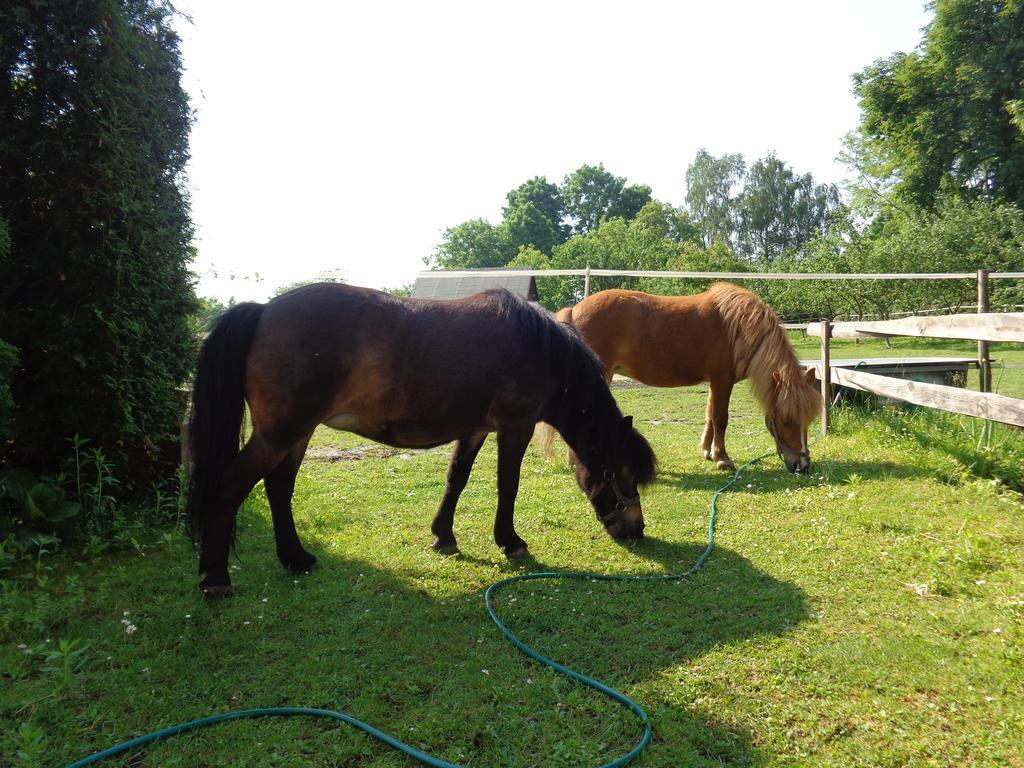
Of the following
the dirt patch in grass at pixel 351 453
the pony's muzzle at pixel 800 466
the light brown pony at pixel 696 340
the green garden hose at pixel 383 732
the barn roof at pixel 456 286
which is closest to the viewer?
the green garden hose at pixel 383 732

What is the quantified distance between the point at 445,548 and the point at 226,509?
1560 millimetres

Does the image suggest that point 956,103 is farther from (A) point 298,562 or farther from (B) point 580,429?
(A) point 298,562

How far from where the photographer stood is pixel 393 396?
3844mm

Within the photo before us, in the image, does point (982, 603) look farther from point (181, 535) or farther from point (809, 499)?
point (181, 535)

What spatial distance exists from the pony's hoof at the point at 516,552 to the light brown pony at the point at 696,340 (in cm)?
315

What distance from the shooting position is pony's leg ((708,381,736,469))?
684cm

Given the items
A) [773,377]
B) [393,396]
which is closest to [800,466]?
[773,377]

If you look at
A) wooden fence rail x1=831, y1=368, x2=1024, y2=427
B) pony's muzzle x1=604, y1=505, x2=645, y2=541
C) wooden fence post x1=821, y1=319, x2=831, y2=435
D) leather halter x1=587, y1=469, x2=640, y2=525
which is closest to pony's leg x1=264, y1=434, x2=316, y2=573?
leather halter x1=587, y1=469, x2=640, y2=525

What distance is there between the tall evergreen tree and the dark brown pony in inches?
50.6

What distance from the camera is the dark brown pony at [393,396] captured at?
355 cm

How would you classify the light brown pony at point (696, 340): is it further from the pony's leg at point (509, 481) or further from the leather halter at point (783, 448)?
the pony's leg at point (509, 481)

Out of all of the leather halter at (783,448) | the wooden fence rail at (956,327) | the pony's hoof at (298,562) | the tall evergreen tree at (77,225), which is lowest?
the pony's hoof at (298,562)

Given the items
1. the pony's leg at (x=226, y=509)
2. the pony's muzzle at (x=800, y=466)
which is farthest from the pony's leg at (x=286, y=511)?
the pony's muzzle at (x=800, y=466)

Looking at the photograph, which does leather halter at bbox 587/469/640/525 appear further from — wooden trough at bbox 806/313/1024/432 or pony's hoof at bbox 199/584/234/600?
wooden trough at bbox 806/313/1024/432
